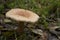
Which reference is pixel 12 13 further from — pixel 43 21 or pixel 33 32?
pixel 43 21

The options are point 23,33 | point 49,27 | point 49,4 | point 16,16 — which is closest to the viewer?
point 16,16

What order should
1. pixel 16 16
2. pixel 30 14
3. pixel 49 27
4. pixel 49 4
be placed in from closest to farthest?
pixel 16 16
pixel 30 14
pixel 49 27
pixel 49 4

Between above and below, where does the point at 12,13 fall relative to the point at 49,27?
above

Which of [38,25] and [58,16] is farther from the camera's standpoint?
[58,16]

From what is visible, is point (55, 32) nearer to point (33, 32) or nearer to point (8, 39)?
point (33, 32)

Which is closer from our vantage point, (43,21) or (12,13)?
(12,13)

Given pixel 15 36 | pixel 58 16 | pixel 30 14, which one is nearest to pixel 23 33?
pixel 15 36

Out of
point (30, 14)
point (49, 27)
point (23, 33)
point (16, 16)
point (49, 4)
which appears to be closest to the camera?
point (16, 16)

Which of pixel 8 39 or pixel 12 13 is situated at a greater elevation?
pixel 12 13

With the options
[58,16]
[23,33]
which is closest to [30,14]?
[23,33]
